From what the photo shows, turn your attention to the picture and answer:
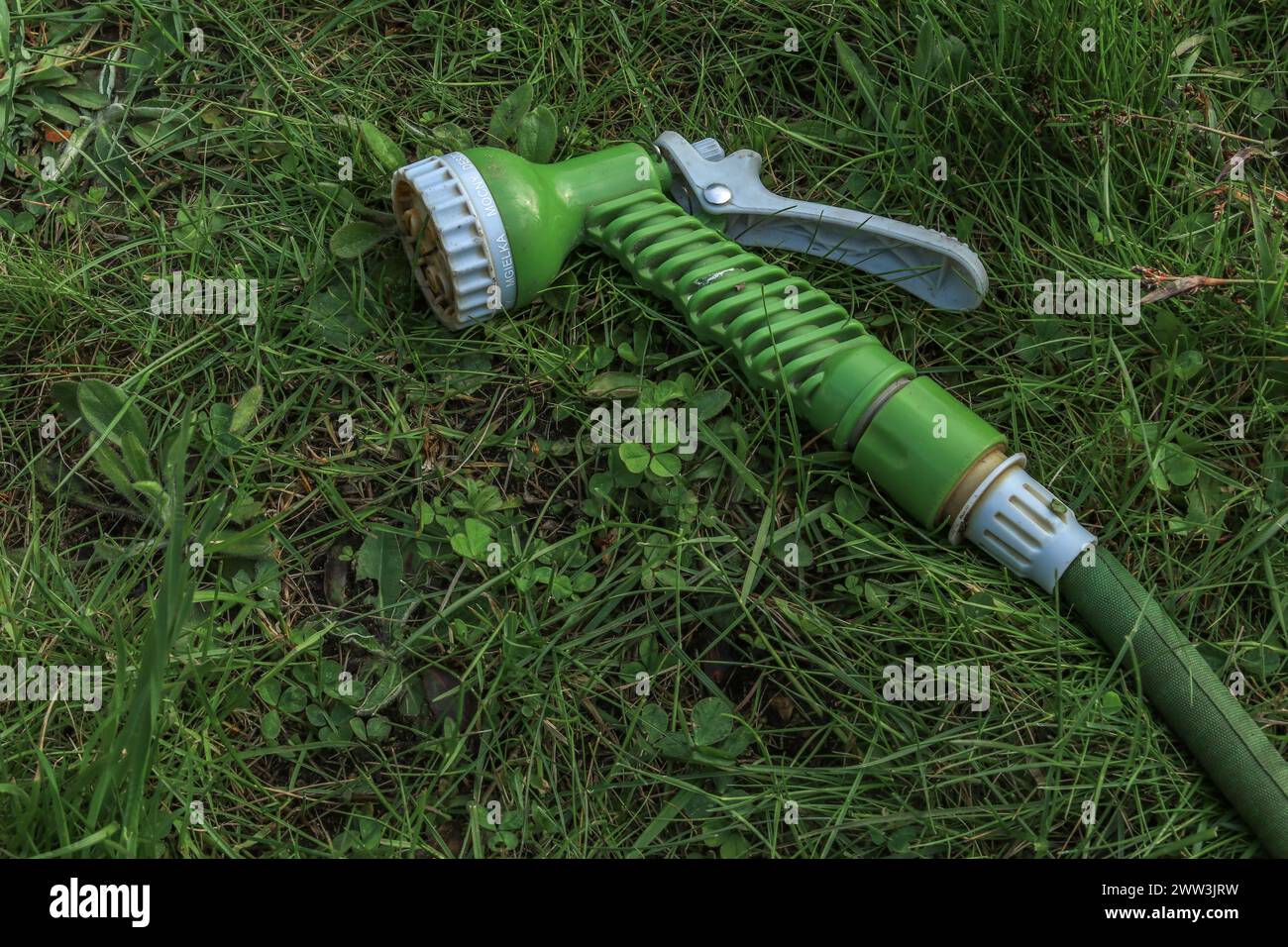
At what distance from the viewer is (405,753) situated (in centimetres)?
204

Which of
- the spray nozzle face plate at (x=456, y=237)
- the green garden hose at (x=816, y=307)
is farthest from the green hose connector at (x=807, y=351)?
the spray nozzle face plate at (x=456, y=237)

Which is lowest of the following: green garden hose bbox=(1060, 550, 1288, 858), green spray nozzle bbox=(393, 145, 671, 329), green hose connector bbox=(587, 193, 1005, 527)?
green garden hose bbox=(1060, 550, 1288, 858)

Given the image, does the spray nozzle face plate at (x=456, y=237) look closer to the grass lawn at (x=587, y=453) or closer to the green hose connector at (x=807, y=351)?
the grass lawn at (x=587, y=453)

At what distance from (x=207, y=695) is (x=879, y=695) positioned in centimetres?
118

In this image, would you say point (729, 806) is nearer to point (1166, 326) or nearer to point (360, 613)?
point (360, 613)

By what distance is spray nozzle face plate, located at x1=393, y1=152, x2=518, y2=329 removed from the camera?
212 cm

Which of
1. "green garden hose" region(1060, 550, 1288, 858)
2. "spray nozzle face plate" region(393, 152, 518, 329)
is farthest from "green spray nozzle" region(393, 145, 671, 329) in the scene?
"green garden hose" region(1060, 550, 1288, 858)

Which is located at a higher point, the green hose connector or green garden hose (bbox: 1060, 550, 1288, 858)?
the green hose connector

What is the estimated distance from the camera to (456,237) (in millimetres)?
2121

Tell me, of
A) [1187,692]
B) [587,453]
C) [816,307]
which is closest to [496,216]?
[587,453]

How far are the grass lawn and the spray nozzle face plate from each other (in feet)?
0.33

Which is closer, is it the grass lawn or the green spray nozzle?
the grass lawn

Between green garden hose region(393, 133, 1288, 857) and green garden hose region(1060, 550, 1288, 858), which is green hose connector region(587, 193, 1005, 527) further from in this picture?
green garden hose region(1060, 550, 1288, 858)

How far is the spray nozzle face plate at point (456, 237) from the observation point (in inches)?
83.4
